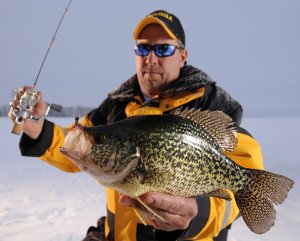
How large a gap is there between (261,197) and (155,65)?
4.97 ft

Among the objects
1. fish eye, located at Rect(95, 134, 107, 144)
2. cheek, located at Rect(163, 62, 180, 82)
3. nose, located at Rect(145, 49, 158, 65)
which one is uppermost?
nose, located at Rect(145, 49, 158, 65)

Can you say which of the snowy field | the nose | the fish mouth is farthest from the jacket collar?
the snowy field

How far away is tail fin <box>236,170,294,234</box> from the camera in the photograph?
6.42 feet

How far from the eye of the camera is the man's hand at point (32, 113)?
7.61 feet

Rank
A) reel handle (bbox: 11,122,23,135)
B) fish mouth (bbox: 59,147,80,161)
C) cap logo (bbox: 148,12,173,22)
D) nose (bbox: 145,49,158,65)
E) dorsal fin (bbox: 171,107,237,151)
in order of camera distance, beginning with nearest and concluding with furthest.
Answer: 1. fish mouth (bbox: 59,147,80,161)
2. dorsal fin (bbox: 171,107,237,151)
3. reel handle (bbox: 11,122,23,135)
4. nose (bbox: 145,49,158,65)
5. cap logo (bbox: 148,12,173,22)

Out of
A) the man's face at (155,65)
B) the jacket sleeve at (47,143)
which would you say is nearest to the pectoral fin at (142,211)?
the jacket sleeve at (47,143)

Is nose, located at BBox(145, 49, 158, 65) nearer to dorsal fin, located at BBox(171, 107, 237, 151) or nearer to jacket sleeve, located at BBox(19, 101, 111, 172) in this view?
jacket sleeve, located at BBox(19, 101, 111, 172)

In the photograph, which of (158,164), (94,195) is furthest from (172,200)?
(94,195)

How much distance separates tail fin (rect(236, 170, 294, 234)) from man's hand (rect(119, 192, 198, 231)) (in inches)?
11.8

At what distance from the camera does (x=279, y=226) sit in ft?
16.9

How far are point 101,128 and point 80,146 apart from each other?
6.0 inches

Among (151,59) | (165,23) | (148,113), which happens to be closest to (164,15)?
(165,23)

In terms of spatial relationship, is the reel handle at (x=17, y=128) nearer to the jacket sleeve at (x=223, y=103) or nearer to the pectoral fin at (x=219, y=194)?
the pectoral fin at (x=219, y=194)

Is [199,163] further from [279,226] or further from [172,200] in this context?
[279,226]
